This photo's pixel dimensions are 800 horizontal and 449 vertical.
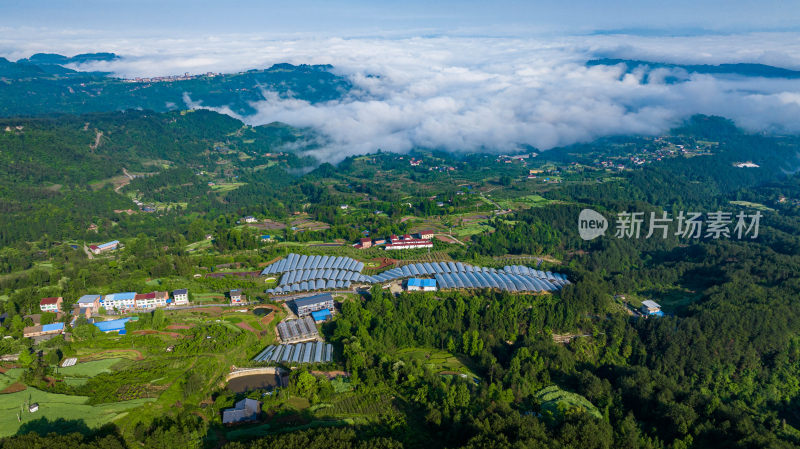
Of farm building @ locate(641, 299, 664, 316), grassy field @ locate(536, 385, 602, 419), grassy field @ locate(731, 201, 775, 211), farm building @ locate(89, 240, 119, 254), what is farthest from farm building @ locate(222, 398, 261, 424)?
grassy field @ locate(731, 201, 775, 211)

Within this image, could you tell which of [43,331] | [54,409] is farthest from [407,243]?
[54,409]

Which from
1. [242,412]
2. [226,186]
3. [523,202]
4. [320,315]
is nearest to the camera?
[242,412]

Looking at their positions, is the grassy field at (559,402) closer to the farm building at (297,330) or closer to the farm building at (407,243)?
the farm building at (297,330)

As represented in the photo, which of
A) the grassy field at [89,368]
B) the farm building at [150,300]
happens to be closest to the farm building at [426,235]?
the farm building at [150,300]

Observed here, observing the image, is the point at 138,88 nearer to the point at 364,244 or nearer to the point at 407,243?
the point at 364,244

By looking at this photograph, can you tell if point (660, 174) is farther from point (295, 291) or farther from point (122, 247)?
point (122, 247)

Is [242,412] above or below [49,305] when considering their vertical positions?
below

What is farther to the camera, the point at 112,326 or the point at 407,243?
the point at 407,243

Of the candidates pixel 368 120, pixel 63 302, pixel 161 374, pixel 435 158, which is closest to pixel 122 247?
pixel 63 302
